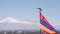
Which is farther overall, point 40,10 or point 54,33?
point 40,10

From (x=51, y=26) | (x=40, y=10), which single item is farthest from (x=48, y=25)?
(x=40, y=10)

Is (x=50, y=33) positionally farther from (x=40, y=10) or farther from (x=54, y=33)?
(x=40, y=10)

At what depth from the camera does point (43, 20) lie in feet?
86.8

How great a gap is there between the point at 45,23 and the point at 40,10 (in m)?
2.40

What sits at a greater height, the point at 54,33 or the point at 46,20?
the point at 46,20

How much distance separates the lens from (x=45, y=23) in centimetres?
2644

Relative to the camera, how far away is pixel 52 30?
86.7 feet

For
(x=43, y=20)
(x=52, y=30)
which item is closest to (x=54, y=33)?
(x=52, y=30)

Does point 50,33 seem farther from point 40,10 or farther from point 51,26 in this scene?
point 40,10

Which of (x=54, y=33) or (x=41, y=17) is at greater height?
(x=41, y=17)

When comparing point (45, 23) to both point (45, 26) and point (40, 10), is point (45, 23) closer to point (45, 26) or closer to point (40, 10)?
point (45, 26)

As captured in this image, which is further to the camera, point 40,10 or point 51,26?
point 40,10

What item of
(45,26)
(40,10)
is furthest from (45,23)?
(40,10)

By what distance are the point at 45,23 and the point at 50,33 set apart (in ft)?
4.93
